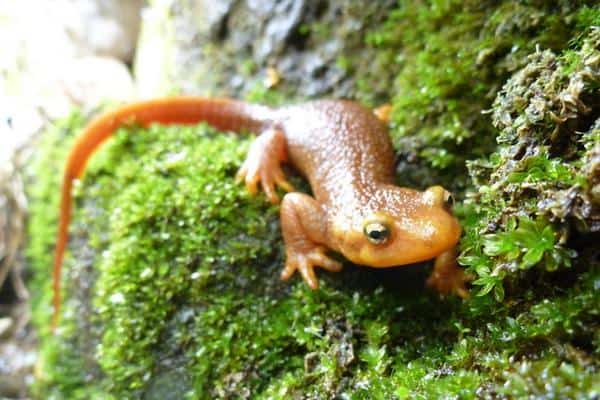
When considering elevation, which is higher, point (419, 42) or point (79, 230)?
point (419, 42)

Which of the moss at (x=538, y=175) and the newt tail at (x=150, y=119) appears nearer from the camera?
the moss at (x=538, y=175)

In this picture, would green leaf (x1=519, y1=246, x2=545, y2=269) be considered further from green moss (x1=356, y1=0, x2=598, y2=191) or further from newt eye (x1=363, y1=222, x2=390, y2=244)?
green moss (x1=356, y1=0, x2=598, y2=191)

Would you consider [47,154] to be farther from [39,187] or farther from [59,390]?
[59,390]

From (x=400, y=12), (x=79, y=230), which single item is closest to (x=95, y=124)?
(x=79, y=230)

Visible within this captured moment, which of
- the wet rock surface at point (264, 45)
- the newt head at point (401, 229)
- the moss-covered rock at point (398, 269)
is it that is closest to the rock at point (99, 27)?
the wet rock surface at point (264, 45)

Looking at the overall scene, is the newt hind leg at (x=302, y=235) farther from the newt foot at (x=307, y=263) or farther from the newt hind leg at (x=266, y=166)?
the newt hind leg at (x=266, y=166)

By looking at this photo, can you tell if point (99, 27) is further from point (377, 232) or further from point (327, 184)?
point (377, 232)
